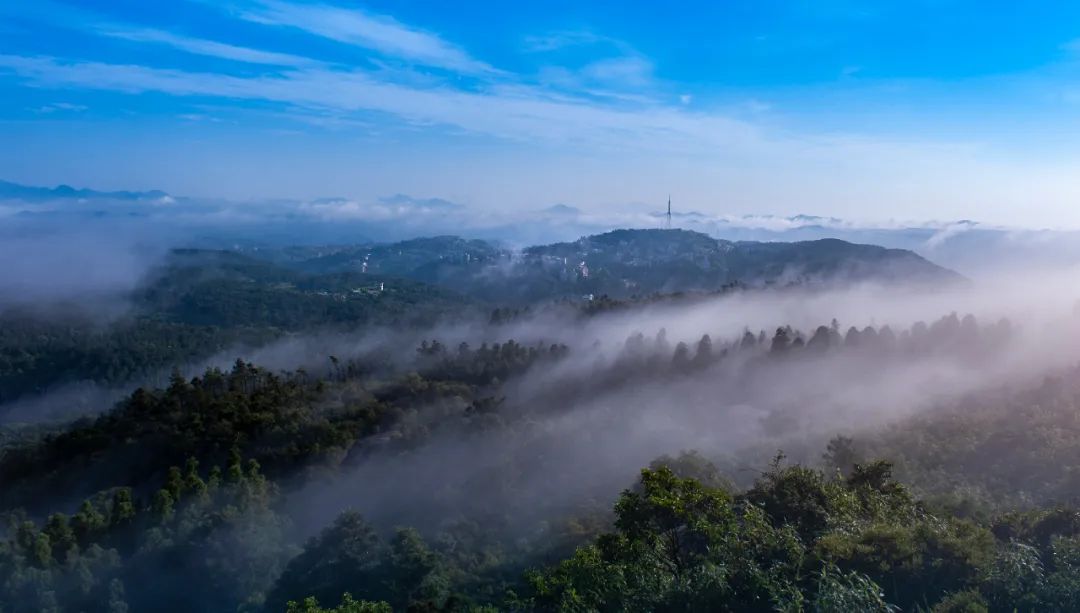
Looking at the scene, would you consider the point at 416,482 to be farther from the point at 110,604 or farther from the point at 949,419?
the point at 949,419

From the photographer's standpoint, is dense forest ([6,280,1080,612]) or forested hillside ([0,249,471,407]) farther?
forested hillside ([0,249,471,407])

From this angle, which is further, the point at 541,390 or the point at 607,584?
the point at 541,390

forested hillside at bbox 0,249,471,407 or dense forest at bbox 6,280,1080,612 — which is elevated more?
dense forest at bbox 6,280,1080,612

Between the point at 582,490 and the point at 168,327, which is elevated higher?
the point at 582,490

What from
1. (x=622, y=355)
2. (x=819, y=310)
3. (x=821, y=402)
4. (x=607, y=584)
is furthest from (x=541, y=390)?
(x=819, y=310)

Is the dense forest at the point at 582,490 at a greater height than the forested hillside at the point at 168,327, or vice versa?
the dense forest at the point at 582,490

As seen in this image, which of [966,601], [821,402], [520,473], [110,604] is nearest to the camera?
[966,601]

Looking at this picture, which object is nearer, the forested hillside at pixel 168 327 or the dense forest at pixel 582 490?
the dense forest at pixel 582 490

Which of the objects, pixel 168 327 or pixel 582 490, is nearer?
pixel 582 490
